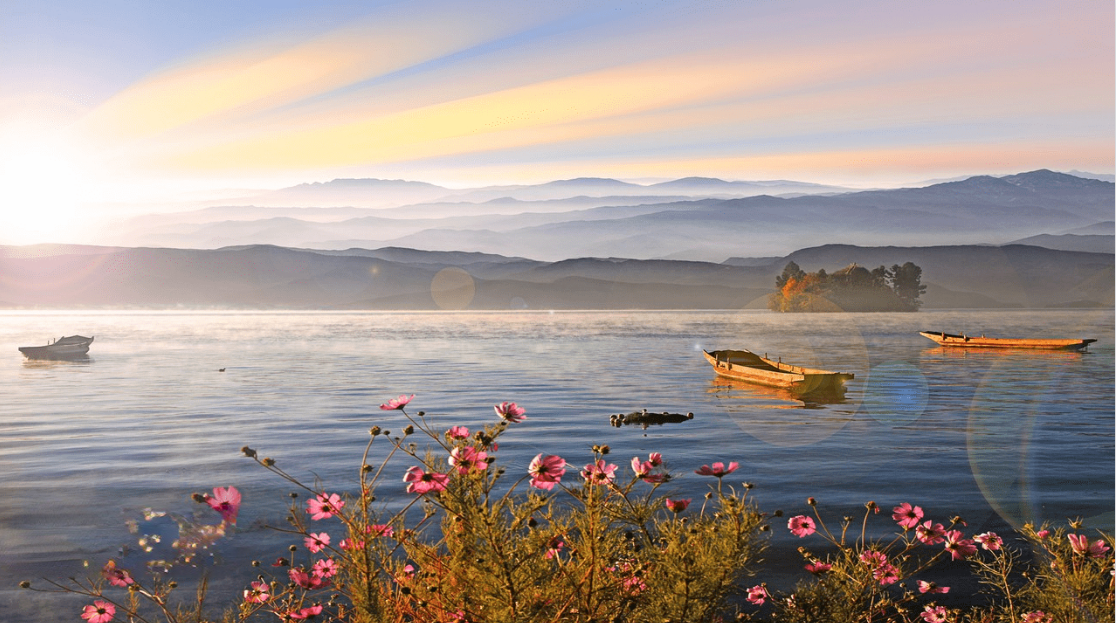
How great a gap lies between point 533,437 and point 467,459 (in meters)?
25.6

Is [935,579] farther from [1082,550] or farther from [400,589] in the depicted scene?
[400,589]

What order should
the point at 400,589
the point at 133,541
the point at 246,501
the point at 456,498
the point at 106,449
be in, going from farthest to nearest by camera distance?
the point at 106,449
the point at 246,501
the point at 133,541
the point at 400,589
the point at 456,498

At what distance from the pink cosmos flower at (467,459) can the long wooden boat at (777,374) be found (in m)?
40.8

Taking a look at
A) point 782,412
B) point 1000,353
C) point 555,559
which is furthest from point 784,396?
point 1000,353

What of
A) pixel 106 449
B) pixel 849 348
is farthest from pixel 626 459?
pixel 849 348

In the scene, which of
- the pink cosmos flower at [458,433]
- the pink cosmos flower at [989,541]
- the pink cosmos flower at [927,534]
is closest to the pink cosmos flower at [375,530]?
the pink cosmos flower at [458,433]

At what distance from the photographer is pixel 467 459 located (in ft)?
19.0

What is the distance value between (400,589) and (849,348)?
10120 cm

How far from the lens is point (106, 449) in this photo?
29562mm

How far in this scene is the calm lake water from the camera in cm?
1886

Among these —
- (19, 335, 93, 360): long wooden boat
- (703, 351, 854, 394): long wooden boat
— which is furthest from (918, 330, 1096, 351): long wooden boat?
(19, 335, 93, 360): long wooden boat

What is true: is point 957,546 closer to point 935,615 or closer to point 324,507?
point 935,615

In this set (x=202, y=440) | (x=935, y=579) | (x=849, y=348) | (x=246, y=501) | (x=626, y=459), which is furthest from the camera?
(x=849, y=348)

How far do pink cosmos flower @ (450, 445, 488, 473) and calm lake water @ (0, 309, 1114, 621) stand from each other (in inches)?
190
